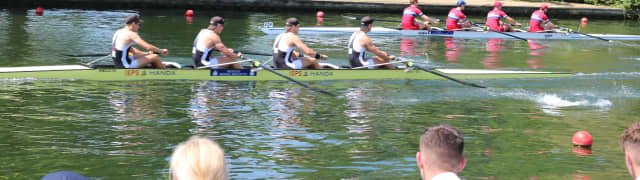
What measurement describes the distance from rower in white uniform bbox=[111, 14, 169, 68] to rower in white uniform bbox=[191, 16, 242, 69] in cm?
72

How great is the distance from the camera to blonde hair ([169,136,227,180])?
3.20 meters

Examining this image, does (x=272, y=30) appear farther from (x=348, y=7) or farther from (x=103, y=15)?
(x=348, y=7)

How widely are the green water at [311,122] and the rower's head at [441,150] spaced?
4.26 meters

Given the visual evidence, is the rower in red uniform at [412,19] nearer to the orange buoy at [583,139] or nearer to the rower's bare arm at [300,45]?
the rower's bare arm at [300,45]

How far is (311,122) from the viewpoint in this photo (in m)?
11.5

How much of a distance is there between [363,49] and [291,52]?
5.02 ft

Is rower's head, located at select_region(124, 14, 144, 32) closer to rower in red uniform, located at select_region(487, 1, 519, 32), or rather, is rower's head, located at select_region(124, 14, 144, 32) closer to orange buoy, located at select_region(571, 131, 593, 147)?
orange buoy, located at select_region(571, 131, 593, 147)

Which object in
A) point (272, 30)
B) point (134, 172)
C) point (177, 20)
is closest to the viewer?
point (134, 172)

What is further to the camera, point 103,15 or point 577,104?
point 103,15

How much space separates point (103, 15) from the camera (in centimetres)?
2842

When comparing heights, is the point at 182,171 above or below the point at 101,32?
above

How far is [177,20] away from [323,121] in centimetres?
1757

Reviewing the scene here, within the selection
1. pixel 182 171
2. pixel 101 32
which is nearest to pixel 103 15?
pixel 101 32

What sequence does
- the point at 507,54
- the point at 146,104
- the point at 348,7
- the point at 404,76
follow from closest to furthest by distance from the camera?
the point at 146,104
the point at 404,76
the point at 507,54
the point at 348,7
